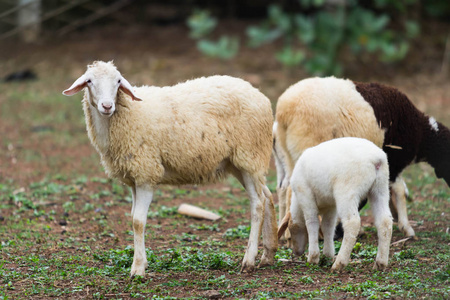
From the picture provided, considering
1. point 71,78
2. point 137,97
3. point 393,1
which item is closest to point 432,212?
point 137,97

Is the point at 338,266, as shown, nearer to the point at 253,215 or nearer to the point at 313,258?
the point at 313,258

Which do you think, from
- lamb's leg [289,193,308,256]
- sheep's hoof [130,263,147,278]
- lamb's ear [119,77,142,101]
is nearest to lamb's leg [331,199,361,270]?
lamb's leg [289,193,308,256]

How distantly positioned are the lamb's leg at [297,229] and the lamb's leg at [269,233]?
0.20 meters

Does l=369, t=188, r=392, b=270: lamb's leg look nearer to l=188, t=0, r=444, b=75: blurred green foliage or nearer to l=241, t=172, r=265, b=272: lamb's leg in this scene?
l=241, t=172, r=265, b=272: lamb's leg

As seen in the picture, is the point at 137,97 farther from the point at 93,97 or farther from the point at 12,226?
the point at 12,226

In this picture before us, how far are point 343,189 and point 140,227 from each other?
1922 millimetres

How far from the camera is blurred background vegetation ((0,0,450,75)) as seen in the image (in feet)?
49.8

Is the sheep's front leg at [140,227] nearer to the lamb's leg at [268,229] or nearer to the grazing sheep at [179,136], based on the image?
the grazing sheep at [179,136]

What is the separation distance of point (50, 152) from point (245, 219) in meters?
4.99

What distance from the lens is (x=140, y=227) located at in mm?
5883

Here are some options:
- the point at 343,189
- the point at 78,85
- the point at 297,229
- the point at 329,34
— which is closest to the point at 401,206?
the point at 297,229

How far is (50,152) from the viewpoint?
11.7 meters

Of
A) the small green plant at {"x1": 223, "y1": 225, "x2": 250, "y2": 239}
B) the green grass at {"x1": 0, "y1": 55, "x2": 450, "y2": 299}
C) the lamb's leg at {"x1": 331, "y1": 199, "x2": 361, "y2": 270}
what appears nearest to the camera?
the green grass at {"x1": 0, "y1": 55, "x2": 450, "y2": 299}

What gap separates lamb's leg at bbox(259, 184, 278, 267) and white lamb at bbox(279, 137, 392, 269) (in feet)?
1.05
